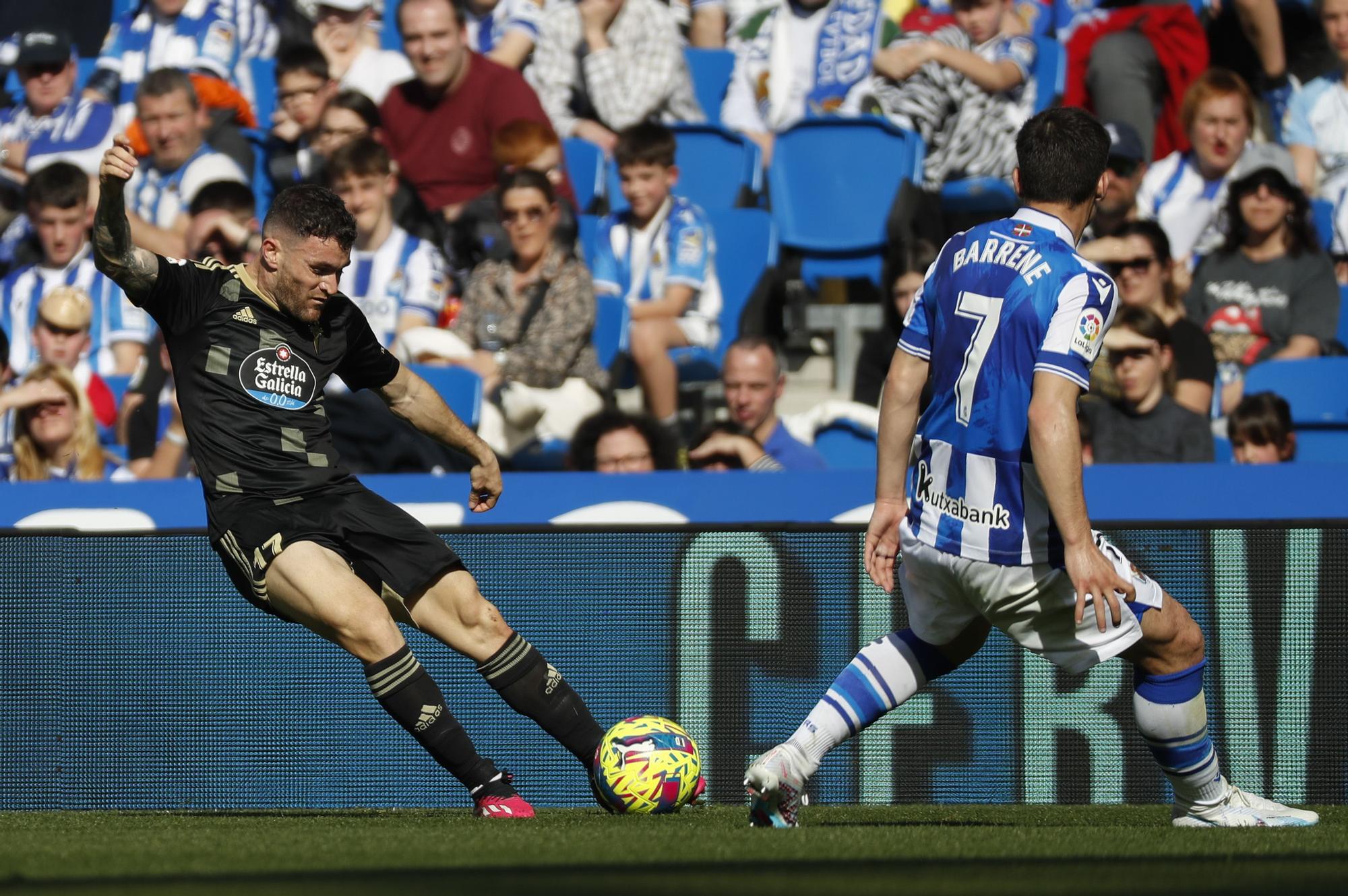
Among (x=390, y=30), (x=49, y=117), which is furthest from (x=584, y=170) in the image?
(x=49, y=117)

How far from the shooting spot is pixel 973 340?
16.1 feet

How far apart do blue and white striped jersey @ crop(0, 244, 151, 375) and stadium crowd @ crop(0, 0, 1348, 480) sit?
2cm

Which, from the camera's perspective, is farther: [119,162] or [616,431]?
[616,431]

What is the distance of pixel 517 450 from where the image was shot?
918cm

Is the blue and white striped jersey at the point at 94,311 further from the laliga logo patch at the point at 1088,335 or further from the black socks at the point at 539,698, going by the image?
the laliga logo patch at the point at 1088,335

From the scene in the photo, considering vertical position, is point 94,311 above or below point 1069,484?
below

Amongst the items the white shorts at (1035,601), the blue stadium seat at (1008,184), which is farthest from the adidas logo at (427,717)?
the blue stadium seat at (1008,184)

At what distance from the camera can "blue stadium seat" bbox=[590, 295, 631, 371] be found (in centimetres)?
996

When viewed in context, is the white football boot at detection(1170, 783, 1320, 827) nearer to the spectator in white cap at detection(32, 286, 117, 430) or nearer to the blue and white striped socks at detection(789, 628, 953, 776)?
the blue and white striped socks at detection(789, 628, 953, 776)

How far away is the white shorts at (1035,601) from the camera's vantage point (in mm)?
4836

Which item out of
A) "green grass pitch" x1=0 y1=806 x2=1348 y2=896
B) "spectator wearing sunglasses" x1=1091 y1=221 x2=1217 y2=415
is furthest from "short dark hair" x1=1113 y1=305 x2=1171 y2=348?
"green grass pitch" x1=0 y1=806 x2=1348 y2=896

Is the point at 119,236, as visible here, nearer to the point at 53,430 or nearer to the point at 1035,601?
the point at 1035,601

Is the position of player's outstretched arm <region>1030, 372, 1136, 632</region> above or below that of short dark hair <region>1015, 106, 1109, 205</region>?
below

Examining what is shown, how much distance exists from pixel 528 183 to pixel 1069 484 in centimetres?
547
